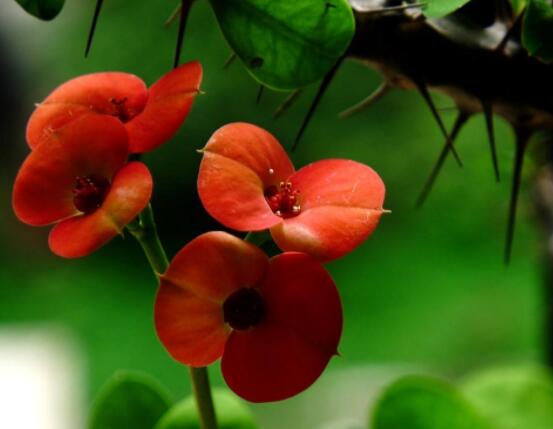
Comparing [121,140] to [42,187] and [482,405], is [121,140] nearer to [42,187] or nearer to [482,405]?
[42,187]

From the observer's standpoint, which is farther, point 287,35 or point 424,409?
point 424,409

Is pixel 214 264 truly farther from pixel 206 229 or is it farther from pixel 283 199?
pixel 206 229

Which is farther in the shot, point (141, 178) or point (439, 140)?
point (439, 140)

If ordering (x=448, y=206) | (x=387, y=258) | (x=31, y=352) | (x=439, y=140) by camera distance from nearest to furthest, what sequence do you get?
(x=448, y=206) < (x=439, y=140) < (x=31, y=352) < (x=387, y=258)

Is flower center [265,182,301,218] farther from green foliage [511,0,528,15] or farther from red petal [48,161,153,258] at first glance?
green foliage [511,0,528,15]

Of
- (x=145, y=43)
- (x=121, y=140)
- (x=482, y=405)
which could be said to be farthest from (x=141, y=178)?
(x=145, y=43)

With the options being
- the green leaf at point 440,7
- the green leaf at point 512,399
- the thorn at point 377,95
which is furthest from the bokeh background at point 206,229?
the green leaf at point 440,7

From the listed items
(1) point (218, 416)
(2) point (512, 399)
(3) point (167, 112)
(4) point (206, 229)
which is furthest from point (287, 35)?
(4) point (206, 229)
